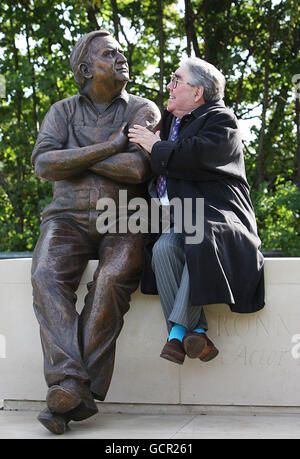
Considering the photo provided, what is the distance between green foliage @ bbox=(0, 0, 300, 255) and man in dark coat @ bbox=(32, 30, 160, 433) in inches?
170

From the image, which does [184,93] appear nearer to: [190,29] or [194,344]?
[194,344]

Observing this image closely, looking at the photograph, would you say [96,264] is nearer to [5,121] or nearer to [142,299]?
[142,299]

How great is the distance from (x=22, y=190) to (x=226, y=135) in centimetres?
560

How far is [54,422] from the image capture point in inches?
147

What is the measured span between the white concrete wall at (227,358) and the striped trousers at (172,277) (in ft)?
0.95

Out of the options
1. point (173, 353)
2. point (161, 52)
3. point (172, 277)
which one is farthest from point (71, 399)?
point (161, 52)

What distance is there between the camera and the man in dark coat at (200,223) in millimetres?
4039

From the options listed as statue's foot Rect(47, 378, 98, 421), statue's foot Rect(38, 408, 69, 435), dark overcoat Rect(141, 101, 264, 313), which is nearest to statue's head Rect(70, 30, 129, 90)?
dark overcoat Rect(141, 101, 264, 313)

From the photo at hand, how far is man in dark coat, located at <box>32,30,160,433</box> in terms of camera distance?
3.92 m

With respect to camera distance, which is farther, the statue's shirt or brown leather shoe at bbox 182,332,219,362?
the statue's shirt

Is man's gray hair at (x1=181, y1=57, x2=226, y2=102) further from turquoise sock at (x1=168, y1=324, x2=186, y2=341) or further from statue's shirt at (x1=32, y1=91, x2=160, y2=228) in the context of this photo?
turquoise sock at (x1=168, y1=324, x2=186, y2=341)

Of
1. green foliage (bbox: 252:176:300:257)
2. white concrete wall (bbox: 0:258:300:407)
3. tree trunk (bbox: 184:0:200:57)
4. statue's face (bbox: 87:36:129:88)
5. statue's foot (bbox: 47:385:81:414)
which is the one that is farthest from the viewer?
tree trunk (bbox: 184:0:200:57)

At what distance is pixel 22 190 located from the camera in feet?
31.5

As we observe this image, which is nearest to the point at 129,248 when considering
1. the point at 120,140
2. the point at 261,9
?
the point at 120,140
